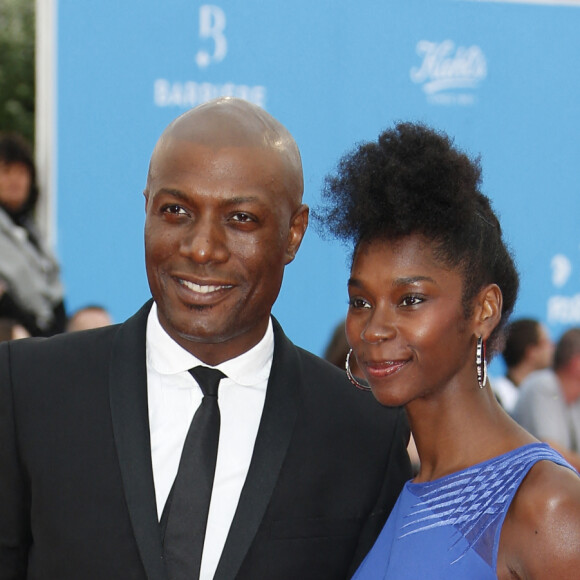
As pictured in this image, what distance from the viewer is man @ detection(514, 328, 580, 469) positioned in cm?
504

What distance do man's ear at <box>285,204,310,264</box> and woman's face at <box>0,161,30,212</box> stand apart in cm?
262

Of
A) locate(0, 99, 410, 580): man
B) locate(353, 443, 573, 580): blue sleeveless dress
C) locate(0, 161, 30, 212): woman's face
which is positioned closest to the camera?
locate(353, 443, 573, 580): blue sleeveless dress

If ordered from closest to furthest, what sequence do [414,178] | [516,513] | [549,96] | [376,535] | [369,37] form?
[516,513]
[414,178]
[376,535]
[369,37]
[549,96]

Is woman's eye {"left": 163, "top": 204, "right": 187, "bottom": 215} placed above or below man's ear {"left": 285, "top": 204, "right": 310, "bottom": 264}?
above

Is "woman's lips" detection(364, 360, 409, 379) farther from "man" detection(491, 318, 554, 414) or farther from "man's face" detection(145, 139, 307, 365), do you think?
"man" detection(491, 318, 554, 414)

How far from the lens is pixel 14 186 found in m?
4.57

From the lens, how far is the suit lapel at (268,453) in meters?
2.00

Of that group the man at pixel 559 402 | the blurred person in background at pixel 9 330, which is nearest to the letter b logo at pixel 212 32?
the blurred person in background at pixel 9 330

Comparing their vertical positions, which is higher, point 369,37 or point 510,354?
point 369,37

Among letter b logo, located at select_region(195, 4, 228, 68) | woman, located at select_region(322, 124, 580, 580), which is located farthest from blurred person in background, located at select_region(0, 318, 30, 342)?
woman, located at select_region(322, 124, 580, 580)

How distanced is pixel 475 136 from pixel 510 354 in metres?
1.42

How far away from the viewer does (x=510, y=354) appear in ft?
19.6

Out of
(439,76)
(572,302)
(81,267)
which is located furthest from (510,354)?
(81,267)

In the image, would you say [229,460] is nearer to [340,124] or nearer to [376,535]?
[376,535]
